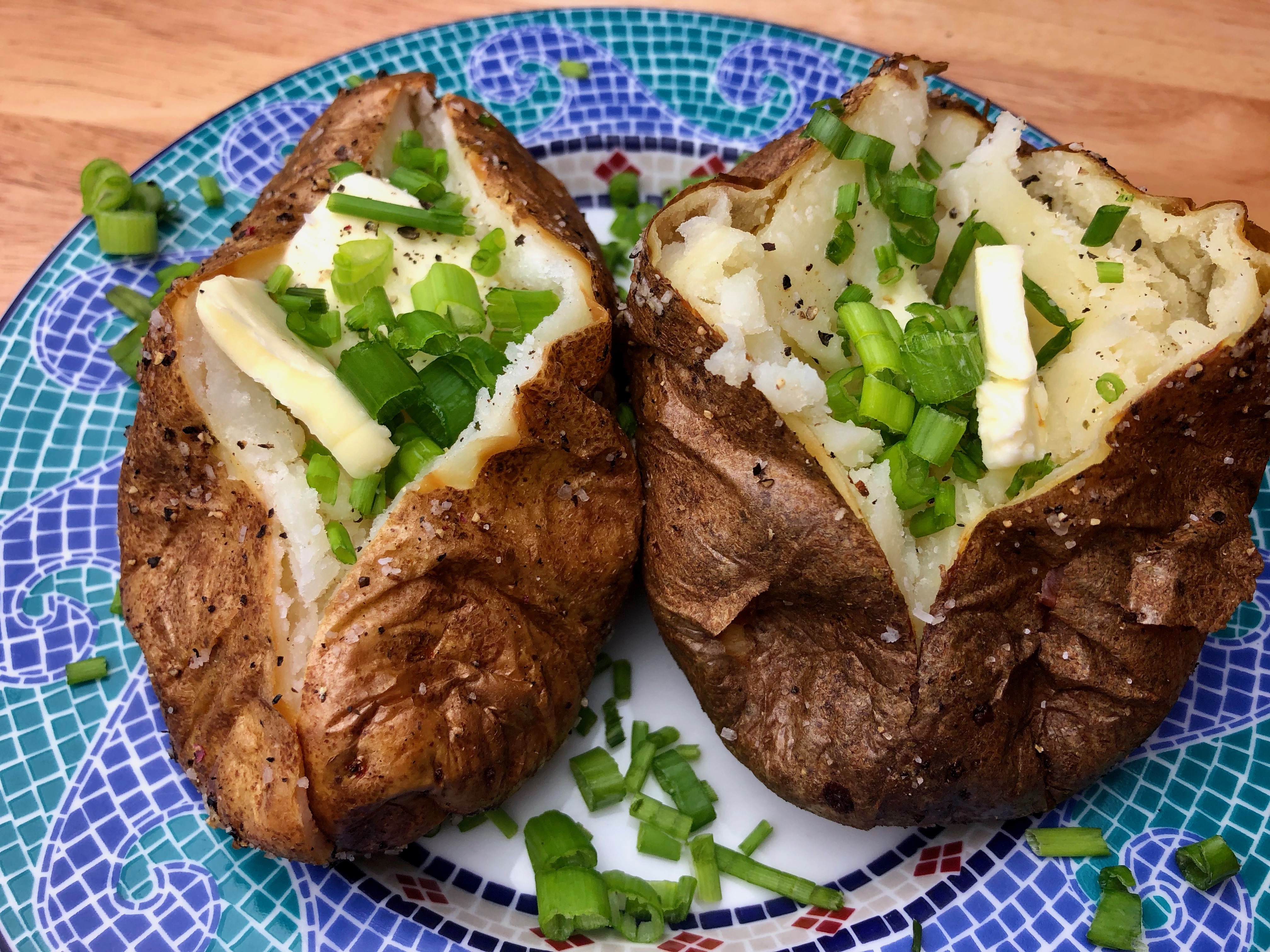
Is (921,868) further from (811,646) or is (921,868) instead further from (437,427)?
(437,427)

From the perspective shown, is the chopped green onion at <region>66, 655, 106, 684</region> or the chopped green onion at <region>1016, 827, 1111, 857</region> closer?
the chopped green onion at <region>1016, 827, 1111, 857</region>

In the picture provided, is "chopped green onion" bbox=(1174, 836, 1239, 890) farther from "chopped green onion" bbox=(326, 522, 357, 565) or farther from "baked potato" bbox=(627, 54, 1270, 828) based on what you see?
"chopped green onion" bbox=(326, 522, 357, 565)

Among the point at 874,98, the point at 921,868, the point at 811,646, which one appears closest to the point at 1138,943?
the point at 921,868

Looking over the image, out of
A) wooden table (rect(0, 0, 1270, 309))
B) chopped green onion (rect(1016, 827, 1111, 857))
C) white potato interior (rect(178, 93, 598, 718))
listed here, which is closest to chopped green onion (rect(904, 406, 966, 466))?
white potato interior (rect(178, 93, 598, 718))

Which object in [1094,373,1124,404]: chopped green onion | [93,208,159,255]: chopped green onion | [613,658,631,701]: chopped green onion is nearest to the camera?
[1094,373,1124,404]: chopped green onion

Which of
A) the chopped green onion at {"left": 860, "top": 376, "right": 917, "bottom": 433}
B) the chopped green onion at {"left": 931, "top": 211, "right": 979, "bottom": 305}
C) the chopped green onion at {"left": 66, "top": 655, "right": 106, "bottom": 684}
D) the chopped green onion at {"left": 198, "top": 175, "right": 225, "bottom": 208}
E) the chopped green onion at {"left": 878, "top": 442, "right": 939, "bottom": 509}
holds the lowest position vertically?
the chopped green onion at {"left": 66, "top": 655, "right": 106, "bottom": 684}

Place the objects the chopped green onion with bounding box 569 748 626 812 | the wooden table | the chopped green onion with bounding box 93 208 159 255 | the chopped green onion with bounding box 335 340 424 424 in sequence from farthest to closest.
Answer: the wooden table < the chopped green onion with bounding box 93 208 159 255 < the chopped green onion with bounding box 569 748 626 812 < the chopped green onion with bounding box 335 340 424 424

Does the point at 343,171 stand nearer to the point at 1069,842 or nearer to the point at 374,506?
the point at 374,506

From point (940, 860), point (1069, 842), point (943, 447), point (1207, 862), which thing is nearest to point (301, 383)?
point (943, 447)
